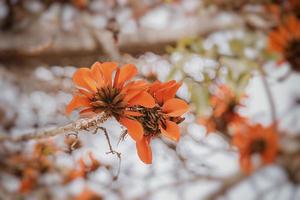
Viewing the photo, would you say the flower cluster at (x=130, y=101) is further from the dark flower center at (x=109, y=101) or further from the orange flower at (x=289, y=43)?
the orange flower at (x=289, y=43)

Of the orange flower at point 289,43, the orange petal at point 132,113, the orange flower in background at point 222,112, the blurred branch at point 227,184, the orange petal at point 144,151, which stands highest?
the orange flower at point 289,43

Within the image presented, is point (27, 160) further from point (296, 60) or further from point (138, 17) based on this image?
point (296, 60)

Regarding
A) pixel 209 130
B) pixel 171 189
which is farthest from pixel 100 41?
pixel 171 189

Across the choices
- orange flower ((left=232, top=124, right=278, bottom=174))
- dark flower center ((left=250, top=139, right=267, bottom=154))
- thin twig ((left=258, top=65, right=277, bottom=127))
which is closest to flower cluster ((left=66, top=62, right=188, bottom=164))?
thin twig ((left=258, top=65, right=277, bottom=127))

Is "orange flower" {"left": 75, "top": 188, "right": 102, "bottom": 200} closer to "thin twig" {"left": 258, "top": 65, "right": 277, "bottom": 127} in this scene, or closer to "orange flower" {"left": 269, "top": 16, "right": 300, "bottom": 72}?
"thin twig" {"left": 258, "top": 65, "right": 277, "bottom": 127}

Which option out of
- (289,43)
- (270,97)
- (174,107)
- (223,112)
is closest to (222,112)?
(223,112)

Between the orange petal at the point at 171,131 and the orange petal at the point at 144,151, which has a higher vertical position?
the orange petal at the point at 171,131

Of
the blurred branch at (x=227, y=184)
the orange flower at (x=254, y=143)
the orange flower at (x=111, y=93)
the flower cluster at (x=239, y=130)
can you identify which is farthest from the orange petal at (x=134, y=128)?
the blurred branch at (x=227, y=184)
